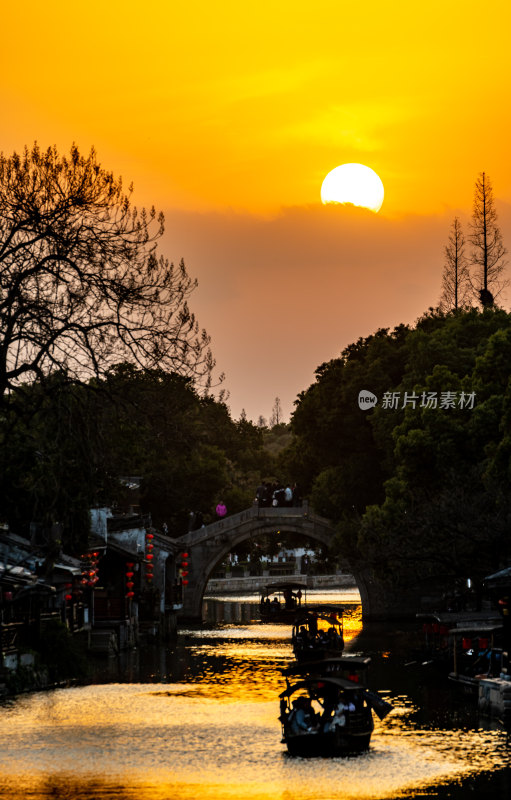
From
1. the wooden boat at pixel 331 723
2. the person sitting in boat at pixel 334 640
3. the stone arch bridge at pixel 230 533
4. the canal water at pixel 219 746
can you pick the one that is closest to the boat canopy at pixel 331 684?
the wooden boat at pixel 331 723

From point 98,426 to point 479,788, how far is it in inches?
521

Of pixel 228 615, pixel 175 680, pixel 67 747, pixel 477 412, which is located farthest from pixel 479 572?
pixel 228 615

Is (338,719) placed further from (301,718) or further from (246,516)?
(246,516)

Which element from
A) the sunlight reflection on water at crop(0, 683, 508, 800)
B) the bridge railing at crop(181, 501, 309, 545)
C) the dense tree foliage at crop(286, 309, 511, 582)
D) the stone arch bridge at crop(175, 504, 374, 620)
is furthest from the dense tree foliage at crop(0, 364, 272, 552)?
the stone arch bridge at crop(175, 504, 374, 620)

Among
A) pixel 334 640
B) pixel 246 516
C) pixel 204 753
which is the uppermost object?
pixel 246 516

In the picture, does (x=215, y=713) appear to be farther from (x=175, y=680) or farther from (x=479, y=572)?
(x=479, y=572)

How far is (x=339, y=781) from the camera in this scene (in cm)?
2788

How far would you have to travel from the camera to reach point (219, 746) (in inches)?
1308

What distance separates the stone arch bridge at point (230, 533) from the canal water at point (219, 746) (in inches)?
1494

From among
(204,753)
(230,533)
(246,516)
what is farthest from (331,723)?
(230,533)

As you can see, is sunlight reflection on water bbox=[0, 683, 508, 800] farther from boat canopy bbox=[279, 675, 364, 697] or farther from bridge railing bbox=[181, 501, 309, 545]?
bridge railing bbox=[181, 501, 309, 545]

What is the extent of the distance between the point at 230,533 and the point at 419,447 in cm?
2824

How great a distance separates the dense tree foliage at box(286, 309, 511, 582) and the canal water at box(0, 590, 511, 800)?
8204mm

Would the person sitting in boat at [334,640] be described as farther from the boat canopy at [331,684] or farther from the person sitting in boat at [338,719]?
the person sitting in boat at [338,719]
